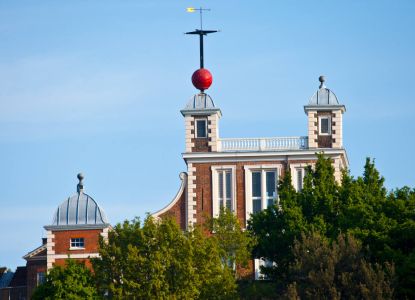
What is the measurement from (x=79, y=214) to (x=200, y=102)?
9.99 meters

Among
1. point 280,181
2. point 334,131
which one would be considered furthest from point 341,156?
point 280,181

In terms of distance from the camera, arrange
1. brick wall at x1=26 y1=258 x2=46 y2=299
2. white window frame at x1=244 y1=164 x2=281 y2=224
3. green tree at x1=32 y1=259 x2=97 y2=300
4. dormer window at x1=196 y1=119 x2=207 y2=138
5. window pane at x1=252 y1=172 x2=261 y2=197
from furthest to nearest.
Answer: brick wall at x1=26 y1=258 x2=46 y2=299 < dormer window at x1=196 y1=119 x2=207 y2=138 < window pane at x1=252 y1=172 x2=261 y2=197 < white window frame at x1=244 y1=164 x2=281 y2=224 < green tree at x1=32 y1=259 x2=97 y2=300

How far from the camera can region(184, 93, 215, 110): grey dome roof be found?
110 metres

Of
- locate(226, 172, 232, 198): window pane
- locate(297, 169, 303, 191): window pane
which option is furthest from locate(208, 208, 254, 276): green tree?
locate(297, 169, 303, 191): window pane

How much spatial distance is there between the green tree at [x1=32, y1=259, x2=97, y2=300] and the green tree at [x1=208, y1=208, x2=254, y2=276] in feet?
24.1

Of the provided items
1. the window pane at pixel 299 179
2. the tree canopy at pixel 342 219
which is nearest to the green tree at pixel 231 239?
the tree canopy at pixel 342 219

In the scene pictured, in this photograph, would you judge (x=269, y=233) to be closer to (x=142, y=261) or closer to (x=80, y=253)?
(x=142, y=261)

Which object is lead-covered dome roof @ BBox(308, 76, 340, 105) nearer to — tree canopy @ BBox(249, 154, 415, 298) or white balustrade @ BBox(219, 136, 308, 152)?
white balustrade @ BBox(219, 136, 308, 152)

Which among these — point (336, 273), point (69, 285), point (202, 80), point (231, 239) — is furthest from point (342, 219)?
point (202, 80)

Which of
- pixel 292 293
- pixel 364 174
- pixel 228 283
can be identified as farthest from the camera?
pixel 364 174

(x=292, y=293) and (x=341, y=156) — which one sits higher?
(x=341, y=156)

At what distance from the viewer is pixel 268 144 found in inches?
4316

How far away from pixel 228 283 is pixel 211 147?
18440 mm

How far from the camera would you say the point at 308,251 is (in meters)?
90.8
